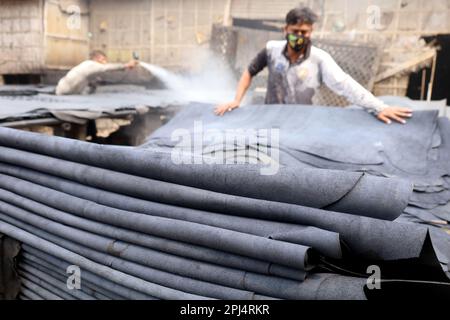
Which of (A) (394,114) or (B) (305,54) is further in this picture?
(B) (305,54)

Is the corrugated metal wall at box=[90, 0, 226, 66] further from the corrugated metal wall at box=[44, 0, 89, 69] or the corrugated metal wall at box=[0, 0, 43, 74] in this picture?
the corrugated metal wall at box=[0, 0, 43, 74]

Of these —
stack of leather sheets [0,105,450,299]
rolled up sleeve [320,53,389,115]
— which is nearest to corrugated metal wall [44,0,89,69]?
rolled up sleeve [320,53,389,115]

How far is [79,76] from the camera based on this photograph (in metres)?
6.73

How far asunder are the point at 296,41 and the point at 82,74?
15.7 feet

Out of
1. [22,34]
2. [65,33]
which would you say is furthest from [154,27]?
[22,34]

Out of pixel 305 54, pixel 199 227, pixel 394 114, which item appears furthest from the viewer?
pixel 305 54

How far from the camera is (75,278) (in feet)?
5.90

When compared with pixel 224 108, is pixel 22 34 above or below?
above

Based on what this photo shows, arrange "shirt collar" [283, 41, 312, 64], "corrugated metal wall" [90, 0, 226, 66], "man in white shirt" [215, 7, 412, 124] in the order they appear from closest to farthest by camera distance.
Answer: "man in white shirt" [215, 7, 412, 124] → "shirt collar" [283, 41, 312, 64] → "corrugated metal wall" [90, 0, 226, 66]

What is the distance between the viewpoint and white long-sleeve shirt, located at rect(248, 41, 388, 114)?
338cm

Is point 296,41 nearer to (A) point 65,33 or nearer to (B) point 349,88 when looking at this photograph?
(B) point 349,88

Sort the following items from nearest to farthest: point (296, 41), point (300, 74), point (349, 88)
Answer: point (349, 88) → point (296, 41) → point (300, 74)
